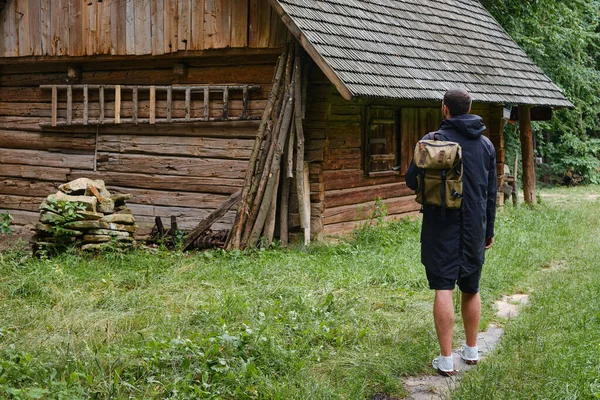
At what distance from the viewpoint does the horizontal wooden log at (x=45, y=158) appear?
12609mm

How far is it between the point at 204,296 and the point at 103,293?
1028 mm

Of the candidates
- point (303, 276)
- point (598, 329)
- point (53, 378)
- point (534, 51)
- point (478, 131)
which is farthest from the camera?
point (534, 51)

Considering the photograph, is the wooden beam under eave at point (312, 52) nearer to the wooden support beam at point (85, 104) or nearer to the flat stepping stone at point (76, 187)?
the flat stepping stone at point (76, 187)

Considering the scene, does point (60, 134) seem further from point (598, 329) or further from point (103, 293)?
point (598, 329)

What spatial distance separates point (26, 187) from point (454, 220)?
9896 mm

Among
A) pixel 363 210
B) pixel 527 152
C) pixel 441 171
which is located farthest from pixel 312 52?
pixel 527 152

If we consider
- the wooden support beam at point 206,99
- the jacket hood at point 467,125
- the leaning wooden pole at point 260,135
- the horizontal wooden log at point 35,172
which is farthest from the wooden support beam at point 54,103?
the jacket hood at point 467,125

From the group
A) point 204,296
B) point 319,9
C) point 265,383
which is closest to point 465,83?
point 319,9

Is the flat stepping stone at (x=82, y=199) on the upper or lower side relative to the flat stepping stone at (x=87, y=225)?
upper

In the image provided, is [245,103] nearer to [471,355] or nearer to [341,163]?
[341,163]

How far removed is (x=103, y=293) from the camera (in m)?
7.32

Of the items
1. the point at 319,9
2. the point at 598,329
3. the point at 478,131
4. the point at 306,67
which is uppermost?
the point at 319,9

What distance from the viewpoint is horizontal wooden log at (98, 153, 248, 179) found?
11250 mm

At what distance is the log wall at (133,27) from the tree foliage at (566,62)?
1281 centimetres
